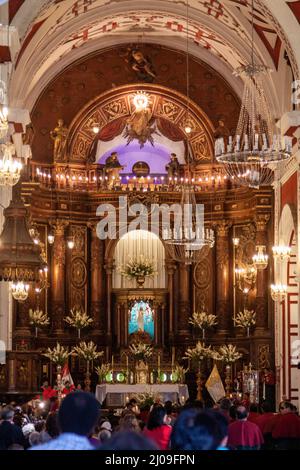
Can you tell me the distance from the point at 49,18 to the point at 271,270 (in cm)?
959

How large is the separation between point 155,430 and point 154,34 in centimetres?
2386

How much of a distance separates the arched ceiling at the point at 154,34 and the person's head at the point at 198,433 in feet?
59.6

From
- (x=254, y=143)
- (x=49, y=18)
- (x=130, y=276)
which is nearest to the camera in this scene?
(x=254, y=143)

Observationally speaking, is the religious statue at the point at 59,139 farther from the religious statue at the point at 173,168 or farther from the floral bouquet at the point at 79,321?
the floral bouquet at the point at 79,321

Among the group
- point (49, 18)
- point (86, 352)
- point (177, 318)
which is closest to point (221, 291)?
point (177, 318)

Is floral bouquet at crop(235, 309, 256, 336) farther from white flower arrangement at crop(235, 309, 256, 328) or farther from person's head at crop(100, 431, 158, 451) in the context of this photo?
person's head at crop(100, 431, 158, 451)

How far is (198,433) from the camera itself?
19.4ft

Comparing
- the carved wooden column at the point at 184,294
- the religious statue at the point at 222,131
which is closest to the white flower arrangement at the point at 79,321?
the carved wooden column at the point at 184,294

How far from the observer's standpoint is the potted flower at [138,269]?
33250 mm

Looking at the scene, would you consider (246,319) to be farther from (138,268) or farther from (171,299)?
(138,268)

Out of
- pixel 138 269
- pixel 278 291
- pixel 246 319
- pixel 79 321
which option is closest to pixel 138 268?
pixel 138 269

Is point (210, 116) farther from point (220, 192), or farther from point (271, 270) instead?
point (271, 270)

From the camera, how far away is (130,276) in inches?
1314

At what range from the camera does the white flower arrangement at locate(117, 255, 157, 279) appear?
33250mm
